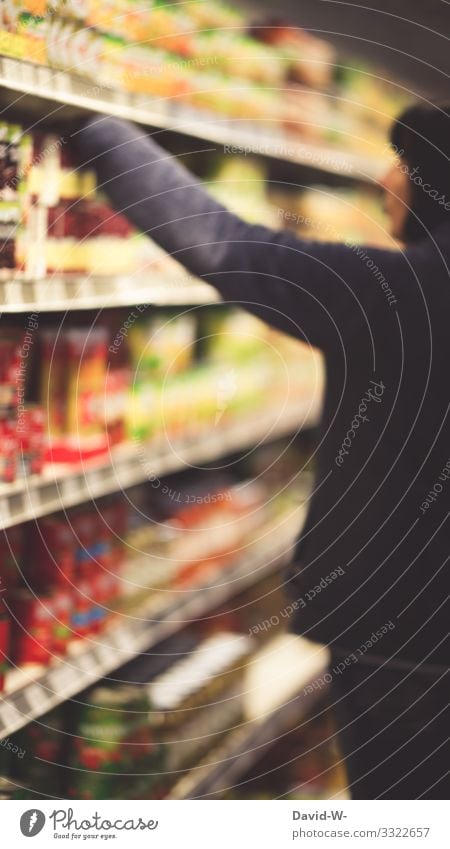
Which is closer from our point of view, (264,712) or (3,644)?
(3,644)

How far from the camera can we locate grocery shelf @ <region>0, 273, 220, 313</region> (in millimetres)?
1505

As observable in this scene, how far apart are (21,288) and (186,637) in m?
1.32

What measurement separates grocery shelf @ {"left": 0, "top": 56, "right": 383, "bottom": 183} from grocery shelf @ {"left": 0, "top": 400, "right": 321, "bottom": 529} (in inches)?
25.8

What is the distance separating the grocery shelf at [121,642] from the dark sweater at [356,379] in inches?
18.3

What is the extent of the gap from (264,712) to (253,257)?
1.80 metres

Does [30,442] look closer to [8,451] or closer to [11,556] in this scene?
[8,451]

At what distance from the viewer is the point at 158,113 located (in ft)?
6.01

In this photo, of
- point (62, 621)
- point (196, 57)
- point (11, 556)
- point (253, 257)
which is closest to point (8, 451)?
point (11, 556)

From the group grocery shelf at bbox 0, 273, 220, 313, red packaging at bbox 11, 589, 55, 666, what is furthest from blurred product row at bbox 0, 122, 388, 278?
red packaging at bbox 11, 589, 55, 666

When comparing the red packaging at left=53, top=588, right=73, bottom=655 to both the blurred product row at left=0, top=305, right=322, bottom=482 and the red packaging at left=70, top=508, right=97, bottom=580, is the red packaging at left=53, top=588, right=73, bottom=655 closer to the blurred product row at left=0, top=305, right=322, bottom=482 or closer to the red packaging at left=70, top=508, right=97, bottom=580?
the red packaging at left=70, top=508, right=97, bottom=580

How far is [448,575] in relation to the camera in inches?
59.8

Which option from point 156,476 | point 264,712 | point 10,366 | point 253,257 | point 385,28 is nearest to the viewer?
point 253,257

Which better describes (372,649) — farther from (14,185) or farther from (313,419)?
(313,419)
